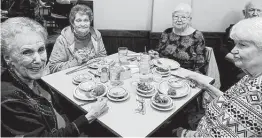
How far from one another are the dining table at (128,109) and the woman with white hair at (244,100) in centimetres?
29

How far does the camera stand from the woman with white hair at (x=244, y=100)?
1178mm

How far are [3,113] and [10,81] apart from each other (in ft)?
0.74

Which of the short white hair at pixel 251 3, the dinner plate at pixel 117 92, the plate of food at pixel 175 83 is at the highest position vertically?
the short white hair at pixel 251 3

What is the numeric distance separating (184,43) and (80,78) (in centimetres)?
156

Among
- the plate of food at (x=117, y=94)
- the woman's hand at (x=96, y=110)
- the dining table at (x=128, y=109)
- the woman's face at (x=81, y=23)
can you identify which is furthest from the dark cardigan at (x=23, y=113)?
the woman's face at (x=81, y=23)

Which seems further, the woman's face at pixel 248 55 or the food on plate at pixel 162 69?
the food on plate at pixel 162 69

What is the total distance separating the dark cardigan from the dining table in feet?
0.88

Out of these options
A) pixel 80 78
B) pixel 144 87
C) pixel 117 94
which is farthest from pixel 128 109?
pixel 80 78

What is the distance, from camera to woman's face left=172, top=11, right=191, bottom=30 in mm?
Result: 2691

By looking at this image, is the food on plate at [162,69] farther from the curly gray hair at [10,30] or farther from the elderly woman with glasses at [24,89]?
the curly gray hair at [10,30]

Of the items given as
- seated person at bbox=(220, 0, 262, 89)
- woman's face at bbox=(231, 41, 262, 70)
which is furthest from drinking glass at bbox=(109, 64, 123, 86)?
seated person at bbox=(220, 0, 262, 89)

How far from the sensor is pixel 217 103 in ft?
4.68

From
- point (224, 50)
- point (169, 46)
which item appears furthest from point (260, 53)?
point (224, 50)

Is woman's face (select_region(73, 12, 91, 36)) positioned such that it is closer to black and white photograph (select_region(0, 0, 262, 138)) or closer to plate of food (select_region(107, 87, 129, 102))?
black and white photograph (select_region(0, 0, 262, 138))
